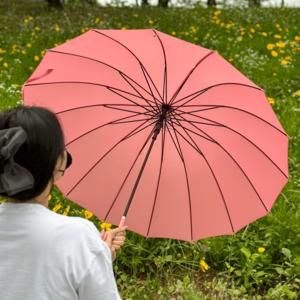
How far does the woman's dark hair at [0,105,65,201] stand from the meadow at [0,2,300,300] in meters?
1.53

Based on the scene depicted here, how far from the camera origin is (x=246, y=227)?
2.89m

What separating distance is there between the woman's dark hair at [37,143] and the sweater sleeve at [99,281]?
26cm

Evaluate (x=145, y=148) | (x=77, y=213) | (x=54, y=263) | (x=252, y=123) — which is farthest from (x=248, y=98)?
(x=77, y=213)

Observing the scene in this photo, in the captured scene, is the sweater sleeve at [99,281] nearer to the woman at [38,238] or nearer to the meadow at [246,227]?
the woman at [38,238]

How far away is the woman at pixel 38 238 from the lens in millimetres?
958

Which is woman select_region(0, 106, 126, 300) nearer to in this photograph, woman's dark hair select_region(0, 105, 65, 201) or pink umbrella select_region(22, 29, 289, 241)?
woman's dark hair select_region(0, 105, 65, 201)

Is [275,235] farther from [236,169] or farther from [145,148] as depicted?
[145,148]

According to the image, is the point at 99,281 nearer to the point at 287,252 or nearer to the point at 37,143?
the point at 37,143

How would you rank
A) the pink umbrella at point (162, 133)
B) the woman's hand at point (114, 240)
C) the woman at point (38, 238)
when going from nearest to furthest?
the woman at point (38, 238)
the woman's hand at point (114, 240)
the pink umbrella at point (162, 133)

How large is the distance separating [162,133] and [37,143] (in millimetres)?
1107

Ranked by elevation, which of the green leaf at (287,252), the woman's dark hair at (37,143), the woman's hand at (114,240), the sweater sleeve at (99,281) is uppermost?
the woman's dark hair at (37,143)

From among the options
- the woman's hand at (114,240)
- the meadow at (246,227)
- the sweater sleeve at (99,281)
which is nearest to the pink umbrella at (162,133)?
the woman's hand at (114,240)

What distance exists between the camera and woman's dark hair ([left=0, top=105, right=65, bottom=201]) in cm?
96

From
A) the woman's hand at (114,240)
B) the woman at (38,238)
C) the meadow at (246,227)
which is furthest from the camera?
the meadow at (246,227)
